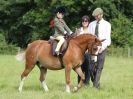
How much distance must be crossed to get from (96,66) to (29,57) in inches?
82.0

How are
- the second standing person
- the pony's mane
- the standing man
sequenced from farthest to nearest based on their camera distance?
the second standing person < the standing man < the pony's mane

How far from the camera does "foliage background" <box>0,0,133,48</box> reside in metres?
51.6

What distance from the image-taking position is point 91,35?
1327 cm

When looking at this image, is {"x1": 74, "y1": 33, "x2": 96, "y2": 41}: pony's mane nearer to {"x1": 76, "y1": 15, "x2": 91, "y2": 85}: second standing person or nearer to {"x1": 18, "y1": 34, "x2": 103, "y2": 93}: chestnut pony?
{"x1": 18, "y1": 34, "x2": 103, "y2": 93}: chestnut pony

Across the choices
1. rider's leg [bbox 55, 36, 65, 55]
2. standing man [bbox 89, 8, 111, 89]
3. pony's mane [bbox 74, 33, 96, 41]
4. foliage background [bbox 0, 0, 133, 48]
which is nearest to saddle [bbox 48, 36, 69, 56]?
rider's leg [bbox 55, 36, 65, 55]

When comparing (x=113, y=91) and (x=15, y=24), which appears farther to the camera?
(x=15, y=24)

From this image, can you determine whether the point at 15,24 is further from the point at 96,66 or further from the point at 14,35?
the point at 96,66

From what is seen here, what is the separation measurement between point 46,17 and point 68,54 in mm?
40213

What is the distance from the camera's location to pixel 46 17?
5306 centimetres

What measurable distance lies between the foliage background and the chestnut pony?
36832 millimetres

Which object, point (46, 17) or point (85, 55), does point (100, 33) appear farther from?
point (46, 17)

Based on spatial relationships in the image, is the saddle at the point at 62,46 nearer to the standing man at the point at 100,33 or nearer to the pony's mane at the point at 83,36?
the pony's mane at the point at 83,36

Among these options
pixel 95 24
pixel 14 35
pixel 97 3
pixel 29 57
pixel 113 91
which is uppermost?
pixel 95 24

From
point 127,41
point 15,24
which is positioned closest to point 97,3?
point 127,41
